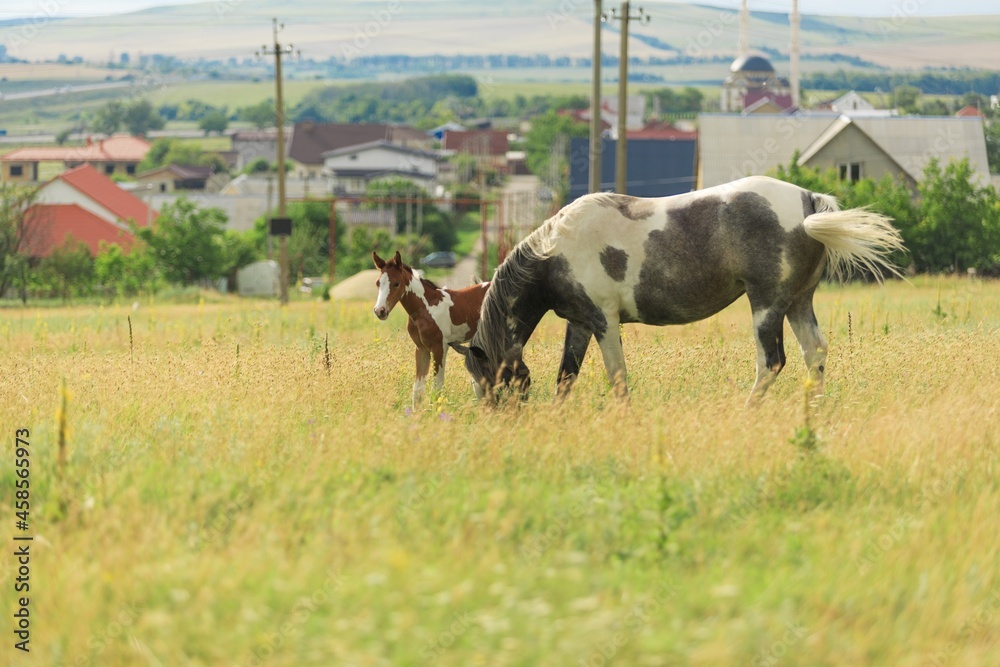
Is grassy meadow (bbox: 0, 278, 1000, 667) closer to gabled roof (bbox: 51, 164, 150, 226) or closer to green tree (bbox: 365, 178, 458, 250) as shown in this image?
gabled roof (bbox: 51, 164, 150, 226)

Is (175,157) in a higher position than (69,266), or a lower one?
higher

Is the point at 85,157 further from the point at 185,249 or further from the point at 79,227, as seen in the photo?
the point at 185,249

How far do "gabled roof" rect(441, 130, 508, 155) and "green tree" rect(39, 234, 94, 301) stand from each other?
387 feet

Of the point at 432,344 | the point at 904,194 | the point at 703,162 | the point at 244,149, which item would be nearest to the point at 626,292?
the point at 432,344

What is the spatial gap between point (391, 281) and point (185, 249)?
146 ft

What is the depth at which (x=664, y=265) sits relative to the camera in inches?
371

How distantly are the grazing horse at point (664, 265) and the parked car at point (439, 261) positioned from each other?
70.1 meters

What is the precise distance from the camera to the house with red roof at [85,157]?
148500mm

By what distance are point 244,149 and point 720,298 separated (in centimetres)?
17990

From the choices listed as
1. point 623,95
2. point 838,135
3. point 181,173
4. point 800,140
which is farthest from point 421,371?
point 181,173

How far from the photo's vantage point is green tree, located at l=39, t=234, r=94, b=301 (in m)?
52.2

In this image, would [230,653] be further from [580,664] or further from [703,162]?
[703,162]

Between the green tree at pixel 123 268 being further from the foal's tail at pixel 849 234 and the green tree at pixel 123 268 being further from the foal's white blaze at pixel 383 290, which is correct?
the foal's tail at pixel 849 234

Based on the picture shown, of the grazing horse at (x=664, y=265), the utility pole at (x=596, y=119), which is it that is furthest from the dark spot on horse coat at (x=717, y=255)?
the utility pole at (x=596, y=119)
